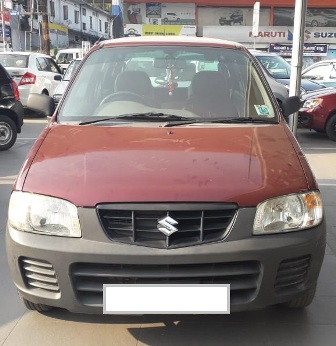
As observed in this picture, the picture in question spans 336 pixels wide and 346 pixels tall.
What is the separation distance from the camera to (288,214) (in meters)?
2.59

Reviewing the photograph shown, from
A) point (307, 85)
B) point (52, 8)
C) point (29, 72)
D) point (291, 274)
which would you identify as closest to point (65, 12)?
point (52, 8)

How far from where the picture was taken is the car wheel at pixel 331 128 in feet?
30.2

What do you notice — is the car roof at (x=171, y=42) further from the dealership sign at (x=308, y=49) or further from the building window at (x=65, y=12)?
the building window at (x=65, y=12)

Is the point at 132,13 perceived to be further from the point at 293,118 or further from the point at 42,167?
the point at 42,167

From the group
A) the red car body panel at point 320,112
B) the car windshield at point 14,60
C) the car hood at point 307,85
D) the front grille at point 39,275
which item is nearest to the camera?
the front grille at point 39,275

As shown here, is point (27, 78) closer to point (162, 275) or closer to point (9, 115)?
point (9, 115)

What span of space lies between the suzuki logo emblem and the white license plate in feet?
0.92

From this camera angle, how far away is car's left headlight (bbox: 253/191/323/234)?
98.9 inches

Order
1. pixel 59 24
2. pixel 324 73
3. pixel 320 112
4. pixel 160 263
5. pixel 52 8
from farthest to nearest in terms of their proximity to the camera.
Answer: pixel 59 24 → pixel 52 8 → pixel 324 73 → pixel 320 112 → pixel 160 263

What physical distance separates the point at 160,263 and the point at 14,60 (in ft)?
36.6

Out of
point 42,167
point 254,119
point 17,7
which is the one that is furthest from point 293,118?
point 17,7

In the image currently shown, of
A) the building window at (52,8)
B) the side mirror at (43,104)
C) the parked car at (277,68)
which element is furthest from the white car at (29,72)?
the building window at (52,8)

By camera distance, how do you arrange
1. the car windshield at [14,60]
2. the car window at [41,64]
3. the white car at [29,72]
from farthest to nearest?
the car window at [41,64] → the car windshield at [14,60] → the white car at [29,72]

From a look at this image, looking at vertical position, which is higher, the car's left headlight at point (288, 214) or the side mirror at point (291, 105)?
the side mirror at point (291, 105)
